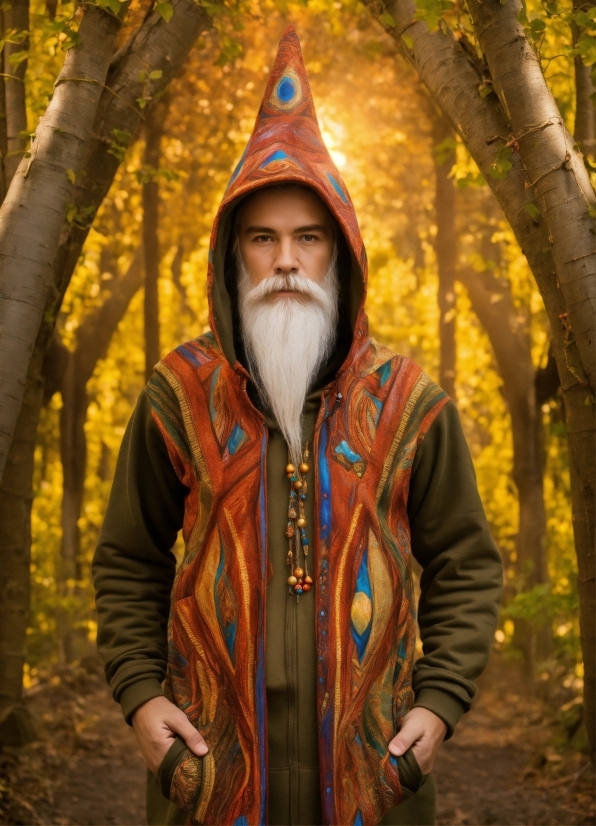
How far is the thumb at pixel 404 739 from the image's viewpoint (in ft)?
7.99

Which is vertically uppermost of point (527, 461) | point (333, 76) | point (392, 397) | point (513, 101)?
point (333, 76)

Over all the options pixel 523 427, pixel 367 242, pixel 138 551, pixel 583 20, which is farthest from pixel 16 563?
pixel 367 242

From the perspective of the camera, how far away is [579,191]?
124 inches

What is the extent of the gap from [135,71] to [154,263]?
175 inches

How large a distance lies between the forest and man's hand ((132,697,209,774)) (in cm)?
103

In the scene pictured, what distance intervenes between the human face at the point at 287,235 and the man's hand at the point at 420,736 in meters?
1.15

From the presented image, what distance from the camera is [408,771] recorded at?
8.05ft

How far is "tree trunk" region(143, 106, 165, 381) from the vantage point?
8.27 meters

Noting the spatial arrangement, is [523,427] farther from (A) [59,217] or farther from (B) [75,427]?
(A) [59,217]

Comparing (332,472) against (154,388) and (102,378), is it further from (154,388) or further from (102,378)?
(102,378)

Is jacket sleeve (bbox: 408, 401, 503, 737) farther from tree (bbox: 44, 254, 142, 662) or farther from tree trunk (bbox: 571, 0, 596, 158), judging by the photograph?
tree (bbox: 44, 254, 142, 662)

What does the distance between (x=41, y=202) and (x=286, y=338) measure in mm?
1033

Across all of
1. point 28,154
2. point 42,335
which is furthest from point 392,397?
point 42,335

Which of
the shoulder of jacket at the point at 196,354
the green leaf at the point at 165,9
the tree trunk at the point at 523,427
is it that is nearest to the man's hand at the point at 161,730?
the shoulder of jacket at the point at 196,354
